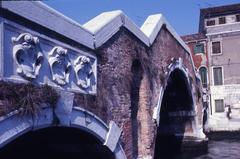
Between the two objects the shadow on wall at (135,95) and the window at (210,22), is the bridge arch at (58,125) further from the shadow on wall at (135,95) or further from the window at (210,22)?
the window at (210,22)

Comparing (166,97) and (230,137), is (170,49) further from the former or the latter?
(230,137)

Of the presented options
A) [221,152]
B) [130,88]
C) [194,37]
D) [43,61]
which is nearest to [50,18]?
[43,61]

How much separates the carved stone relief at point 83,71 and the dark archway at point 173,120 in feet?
26.6

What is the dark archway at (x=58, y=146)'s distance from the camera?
16.0 ft

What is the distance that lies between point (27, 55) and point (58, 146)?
254cm

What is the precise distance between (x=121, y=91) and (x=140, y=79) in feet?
4.05

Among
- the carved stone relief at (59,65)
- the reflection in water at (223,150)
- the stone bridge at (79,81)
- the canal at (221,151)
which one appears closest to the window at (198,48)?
the canal at (221,151)

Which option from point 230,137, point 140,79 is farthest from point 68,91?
point 230,137

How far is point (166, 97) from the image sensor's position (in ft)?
42.7

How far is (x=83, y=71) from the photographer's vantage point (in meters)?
4.36

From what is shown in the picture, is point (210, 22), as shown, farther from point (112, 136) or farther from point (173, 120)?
point (112, 136)

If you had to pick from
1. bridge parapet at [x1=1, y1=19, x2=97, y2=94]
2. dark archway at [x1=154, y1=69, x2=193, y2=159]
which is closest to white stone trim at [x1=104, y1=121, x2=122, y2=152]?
bridge parapet at [x1=1, y1=19, x2=97, y2=94]

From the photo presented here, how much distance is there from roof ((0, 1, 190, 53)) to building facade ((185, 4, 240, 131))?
48.6ft

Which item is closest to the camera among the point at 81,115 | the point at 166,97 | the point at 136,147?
the point at 81,115
